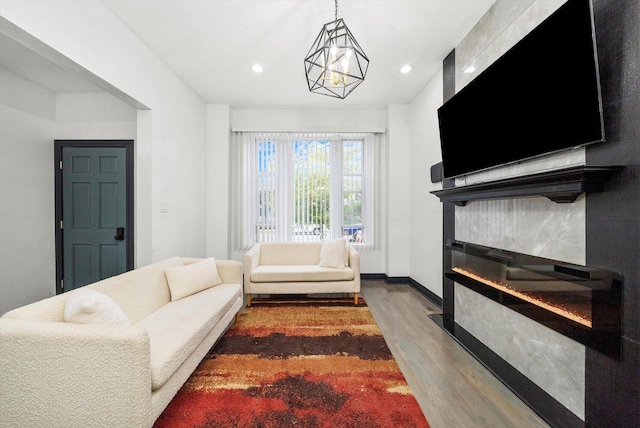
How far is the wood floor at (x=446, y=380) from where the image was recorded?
1540 millimetres

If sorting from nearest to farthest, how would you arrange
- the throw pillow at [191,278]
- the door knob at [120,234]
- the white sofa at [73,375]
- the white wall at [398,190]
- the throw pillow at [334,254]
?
the white sofa at [73,375] < the throw pillow at [191,278] < the door knob at [120,234] < the throw pillow at [334,254] < the white wall at [398,190]

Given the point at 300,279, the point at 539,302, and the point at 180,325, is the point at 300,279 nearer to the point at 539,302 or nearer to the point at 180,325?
the point at 180,325

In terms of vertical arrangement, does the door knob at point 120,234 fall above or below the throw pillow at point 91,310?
above

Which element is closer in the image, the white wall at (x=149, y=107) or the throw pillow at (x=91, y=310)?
the throw pillow at (x=91, y=310)

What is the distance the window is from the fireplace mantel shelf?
2.71 m

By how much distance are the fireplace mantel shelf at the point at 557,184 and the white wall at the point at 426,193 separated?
1422 mm

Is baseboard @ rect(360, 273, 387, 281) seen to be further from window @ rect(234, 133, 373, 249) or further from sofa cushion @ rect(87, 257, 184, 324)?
sofa cushion @ rect(87, 257, 184, 324)

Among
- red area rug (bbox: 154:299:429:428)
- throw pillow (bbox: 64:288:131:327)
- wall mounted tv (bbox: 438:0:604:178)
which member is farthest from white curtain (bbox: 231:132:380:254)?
throw pillow (bbox: 64:288:131:327)

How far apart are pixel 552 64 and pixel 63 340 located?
2950 millimetres

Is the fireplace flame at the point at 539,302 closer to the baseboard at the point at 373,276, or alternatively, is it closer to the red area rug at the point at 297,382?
the red area rug at the point at 297,382

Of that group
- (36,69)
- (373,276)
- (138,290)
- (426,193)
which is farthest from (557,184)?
(36,69)

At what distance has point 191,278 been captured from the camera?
2521 mm

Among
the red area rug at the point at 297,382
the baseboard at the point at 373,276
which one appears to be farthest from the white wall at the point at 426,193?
the red area rug at the point at 297,382

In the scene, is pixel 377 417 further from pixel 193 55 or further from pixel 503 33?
pixel 193 55
